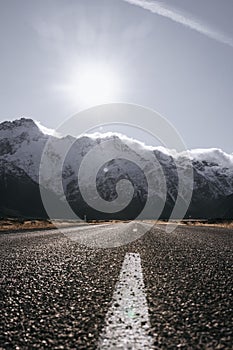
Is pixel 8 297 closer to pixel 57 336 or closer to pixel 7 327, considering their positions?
pixel 7 327

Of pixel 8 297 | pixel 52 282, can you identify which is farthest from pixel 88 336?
pixel 52 282

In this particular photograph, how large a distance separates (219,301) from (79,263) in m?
2.87

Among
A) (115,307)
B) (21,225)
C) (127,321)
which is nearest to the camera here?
(127,321)

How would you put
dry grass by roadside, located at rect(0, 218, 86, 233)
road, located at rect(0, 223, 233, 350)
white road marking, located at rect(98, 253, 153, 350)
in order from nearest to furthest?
1. white road marking, located at rect(98, 253, 153, 350)
2. road, located at rect(0, 223, 233, 350)
3. dry grass by roadside, located at rect(0, 218, 86, 233)

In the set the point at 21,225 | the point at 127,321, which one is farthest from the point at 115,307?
the point at 21,225

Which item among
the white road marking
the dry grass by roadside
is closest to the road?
the white road marking

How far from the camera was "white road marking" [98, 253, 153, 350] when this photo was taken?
1945 mm

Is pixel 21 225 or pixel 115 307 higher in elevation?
pixel 115 307

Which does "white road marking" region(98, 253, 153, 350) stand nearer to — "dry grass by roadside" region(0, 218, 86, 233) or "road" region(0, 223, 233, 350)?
"road" region(0, 223, 233, 350)

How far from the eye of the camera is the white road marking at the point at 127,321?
1.95m

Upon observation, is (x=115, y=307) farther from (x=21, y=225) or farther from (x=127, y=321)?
(x=21, y=225)

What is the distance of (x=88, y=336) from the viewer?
6.94ft

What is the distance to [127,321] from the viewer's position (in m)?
2.34

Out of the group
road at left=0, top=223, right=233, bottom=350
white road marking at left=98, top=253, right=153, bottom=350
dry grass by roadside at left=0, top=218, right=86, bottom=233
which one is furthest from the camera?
dry grass by roadside at left=0, top=218, right=86, bottom=233
